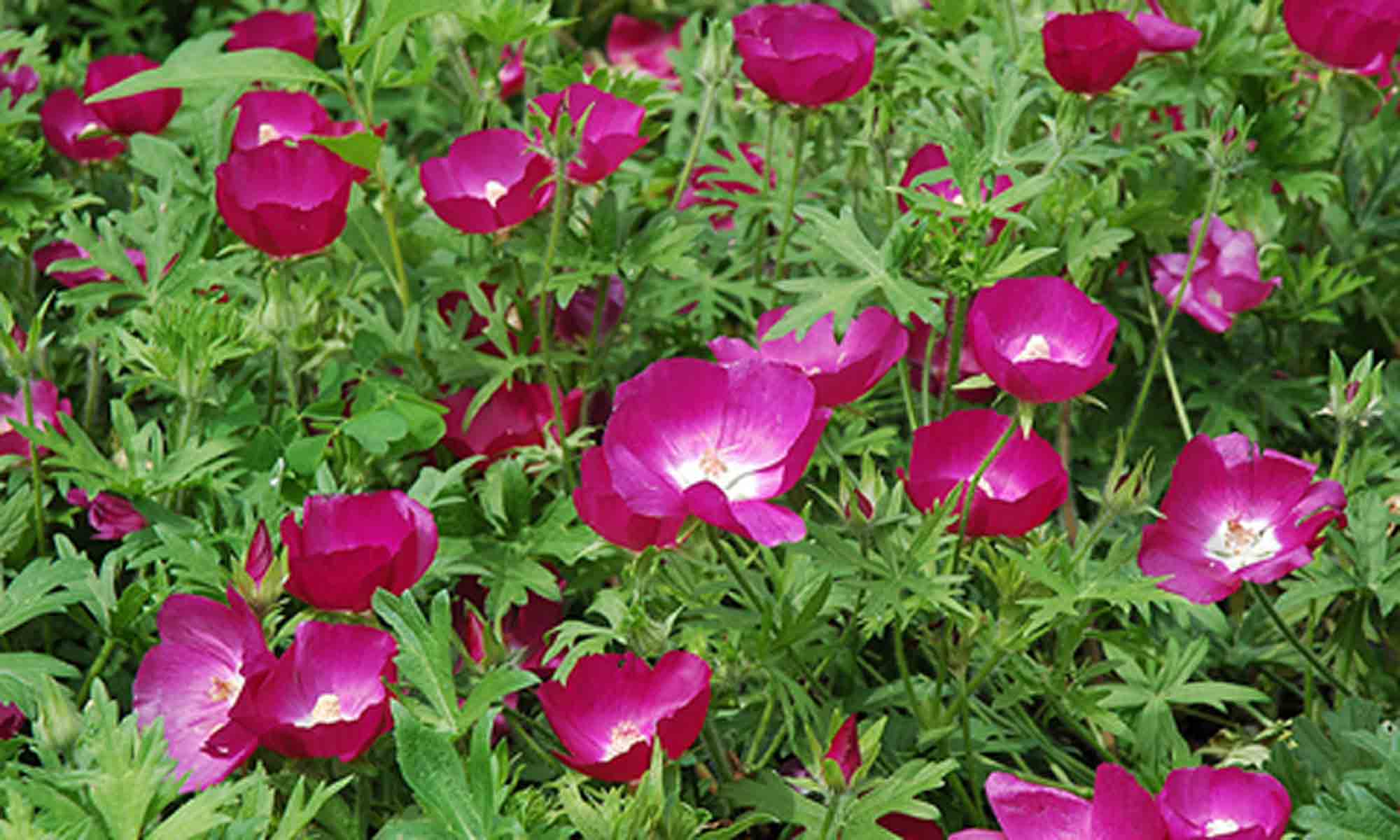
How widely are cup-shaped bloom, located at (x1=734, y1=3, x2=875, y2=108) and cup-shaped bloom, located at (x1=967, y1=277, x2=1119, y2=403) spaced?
→ 33 centimetres

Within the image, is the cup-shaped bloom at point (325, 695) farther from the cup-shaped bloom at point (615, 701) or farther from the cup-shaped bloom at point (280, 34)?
the cup-shaped bloom at point (280, 34)

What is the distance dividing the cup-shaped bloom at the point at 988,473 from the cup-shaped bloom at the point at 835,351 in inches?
3.3

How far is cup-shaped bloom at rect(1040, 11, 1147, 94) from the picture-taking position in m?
1.80

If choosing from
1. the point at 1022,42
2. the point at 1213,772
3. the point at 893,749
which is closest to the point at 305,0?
the point at 1022,42

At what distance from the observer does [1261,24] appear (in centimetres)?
227

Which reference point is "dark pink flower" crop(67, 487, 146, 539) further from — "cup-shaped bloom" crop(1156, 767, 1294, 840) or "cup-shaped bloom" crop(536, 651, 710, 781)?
"cup-shaped bloom" crop(1156, 767, 1294, 840)

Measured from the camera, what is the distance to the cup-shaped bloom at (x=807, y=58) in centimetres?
184

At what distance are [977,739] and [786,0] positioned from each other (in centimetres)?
147

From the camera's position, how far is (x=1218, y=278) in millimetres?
2174

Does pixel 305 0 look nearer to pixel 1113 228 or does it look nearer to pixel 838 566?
pixel 1113 228

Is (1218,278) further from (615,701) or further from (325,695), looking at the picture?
(325,695)

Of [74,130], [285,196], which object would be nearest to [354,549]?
[285,196]

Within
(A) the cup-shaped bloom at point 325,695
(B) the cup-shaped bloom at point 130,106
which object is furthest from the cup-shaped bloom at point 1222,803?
(B) the cup-shaped bloom at point 130,106

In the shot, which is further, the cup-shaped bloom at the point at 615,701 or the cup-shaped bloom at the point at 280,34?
the cup-shaped bloom at the point at 280,34
